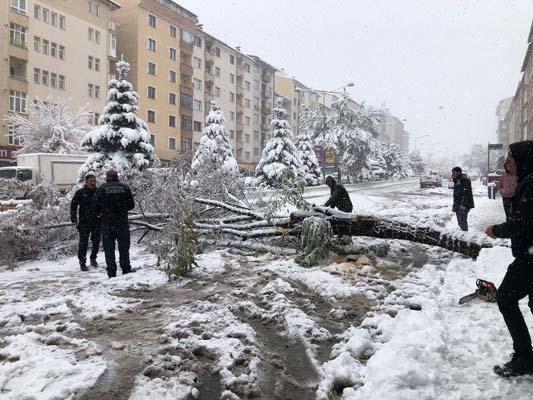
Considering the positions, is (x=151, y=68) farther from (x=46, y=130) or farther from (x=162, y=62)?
(x=46, y=130)

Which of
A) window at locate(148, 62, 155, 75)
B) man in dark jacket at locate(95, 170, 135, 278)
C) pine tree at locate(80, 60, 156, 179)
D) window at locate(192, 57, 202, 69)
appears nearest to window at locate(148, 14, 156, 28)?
window at locate(148, 62, 155, 75)

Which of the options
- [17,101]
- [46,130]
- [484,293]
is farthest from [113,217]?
[17,101]

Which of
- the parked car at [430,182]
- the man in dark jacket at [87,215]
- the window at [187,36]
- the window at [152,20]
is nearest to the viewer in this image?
the man in dark jacket at [87,215]

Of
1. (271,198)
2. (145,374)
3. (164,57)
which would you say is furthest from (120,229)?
(164,57)

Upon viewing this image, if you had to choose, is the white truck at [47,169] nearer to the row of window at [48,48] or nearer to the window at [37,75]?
the window at [37,75]

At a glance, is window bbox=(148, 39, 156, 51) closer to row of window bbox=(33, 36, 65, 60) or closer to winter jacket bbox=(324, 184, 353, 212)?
row of window bbox=(33, 36, 65, 60)

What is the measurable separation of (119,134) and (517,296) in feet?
61.9

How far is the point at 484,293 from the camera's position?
530 cm

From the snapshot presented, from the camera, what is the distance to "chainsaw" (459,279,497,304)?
208 inches

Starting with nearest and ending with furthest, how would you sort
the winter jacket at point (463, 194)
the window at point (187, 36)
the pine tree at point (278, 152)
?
the winter jacket at point (463, 194)
the pine tree at point (278, 152)
the window at point (187, 36)

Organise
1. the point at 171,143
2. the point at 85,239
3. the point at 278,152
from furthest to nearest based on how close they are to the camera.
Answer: the point at 171,143
the point at 278,152
the point at 85,239

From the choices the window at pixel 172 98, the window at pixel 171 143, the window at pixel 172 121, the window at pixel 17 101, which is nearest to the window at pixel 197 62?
the window at pixel 172 98

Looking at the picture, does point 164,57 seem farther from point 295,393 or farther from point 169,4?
point 295,393

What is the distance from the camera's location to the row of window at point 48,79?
37.6m
